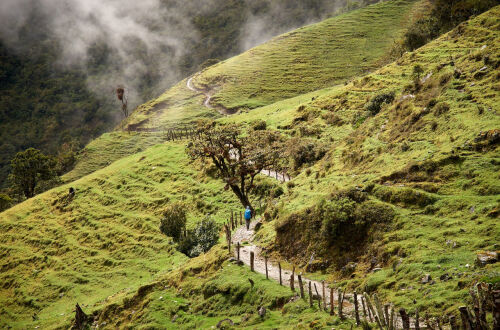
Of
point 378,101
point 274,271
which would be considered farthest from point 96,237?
point 378,101

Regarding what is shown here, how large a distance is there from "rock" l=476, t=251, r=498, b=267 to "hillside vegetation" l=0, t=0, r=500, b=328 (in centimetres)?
28

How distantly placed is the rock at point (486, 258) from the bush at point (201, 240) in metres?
20.6

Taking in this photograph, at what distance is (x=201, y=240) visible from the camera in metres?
31.8

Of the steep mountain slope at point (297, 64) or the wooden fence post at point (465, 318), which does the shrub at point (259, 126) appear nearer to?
the steep mountain slope at point (297, 64)

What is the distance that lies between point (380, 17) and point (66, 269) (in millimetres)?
117938

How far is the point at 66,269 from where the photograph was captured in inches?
1555

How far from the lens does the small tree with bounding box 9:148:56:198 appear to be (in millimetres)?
71375

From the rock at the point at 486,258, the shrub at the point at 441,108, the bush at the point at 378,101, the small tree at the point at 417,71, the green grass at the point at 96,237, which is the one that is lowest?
the green grass at the point at 96,237

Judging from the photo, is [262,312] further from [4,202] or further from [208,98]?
[208,98]

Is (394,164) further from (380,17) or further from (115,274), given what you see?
(380,17)

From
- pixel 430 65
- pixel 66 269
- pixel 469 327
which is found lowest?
pixel 66 269

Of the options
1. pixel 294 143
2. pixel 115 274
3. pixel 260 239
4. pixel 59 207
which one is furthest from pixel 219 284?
pixel 59 207

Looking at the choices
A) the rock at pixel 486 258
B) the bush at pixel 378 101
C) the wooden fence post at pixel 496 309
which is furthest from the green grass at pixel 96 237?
the wooden fence post at pixel 496 309

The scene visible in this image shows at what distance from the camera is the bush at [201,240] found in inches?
1226
